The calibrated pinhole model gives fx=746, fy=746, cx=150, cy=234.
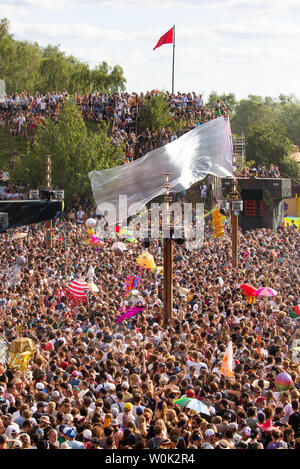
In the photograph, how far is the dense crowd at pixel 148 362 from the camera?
9.26 meters

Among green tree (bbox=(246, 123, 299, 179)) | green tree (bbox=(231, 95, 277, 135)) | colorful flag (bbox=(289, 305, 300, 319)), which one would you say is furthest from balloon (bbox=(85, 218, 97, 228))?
green tree (bbox=(231, 95, 277, 135))

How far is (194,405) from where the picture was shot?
9.91 meters

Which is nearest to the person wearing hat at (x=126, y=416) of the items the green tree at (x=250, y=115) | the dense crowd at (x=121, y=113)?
the dense crowd at (x=121, y=113)

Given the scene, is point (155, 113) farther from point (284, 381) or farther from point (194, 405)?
point (194, 405)

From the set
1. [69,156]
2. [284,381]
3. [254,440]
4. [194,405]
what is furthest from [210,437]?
[69,156]

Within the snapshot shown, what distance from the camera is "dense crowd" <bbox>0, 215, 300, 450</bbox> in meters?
9.26

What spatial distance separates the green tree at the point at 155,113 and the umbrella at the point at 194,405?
35.4m

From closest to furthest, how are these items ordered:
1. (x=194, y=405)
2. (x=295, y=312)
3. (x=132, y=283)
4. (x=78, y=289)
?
(x=194, y=405) < (x=295, y=312) < (x=78, y=289) < (x=132, y=283)

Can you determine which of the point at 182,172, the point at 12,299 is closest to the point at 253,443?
the point at 12,299

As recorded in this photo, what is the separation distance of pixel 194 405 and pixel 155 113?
117 ft

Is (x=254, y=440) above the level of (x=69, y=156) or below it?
below

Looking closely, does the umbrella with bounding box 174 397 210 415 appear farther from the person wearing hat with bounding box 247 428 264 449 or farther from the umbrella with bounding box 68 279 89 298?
the umbrella with bounding box 68 279 89 298
